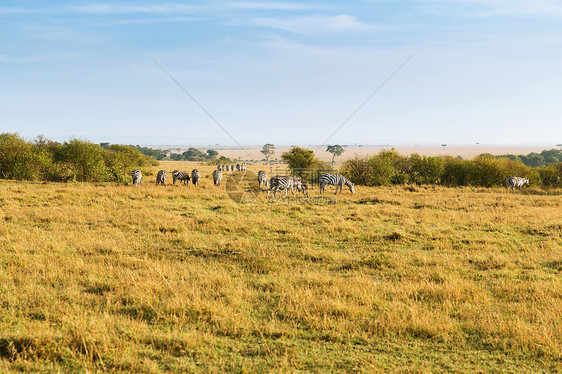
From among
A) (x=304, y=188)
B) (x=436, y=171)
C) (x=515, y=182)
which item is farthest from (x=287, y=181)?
(x=515, y=182)

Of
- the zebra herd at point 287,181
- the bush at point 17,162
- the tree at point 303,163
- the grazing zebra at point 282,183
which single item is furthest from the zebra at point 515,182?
the bush at point 17,162

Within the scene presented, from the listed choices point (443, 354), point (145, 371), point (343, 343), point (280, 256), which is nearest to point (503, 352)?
point (443, 354)

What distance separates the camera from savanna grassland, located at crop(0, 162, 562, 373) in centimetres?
469

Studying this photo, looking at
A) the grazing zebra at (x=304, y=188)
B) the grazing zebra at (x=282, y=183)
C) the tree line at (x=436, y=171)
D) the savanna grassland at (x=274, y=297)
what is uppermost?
the tree line at (x=436, y=171)

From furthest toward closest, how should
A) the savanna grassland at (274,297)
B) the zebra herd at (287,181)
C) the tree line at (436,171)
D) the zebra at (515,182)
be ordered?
the tree line at (436,171) < the zebra at (515,182) < the zebra herd at (287,181) < the savanna grassland at (274,297)

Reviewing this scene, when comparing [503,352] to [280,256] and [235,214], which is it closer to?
[280,256]

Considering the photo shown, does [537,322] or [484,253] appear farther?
[484,253]

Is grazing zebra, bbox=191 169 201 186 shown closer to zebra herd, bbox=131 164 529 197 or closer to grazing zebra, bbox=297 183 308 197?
zebra herd, bbox=131 164 529 197

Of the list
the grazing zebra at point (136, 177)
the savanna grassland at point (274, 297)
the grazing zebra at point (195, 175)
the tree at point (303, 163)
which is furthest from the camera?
the tree at point (303, 163)

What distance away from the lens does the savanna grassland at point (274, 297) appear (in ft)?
15.4

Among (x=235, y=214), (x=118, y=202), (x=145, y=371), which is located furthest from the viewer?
(x=118, y=202)

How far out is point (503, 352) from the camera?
4.98 metres

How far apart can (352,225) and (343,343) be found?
29.7 feet

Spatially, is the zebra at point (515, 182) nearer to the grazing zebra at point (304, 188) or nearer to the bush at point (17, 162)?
the grazing zebra at point (304, 188)
